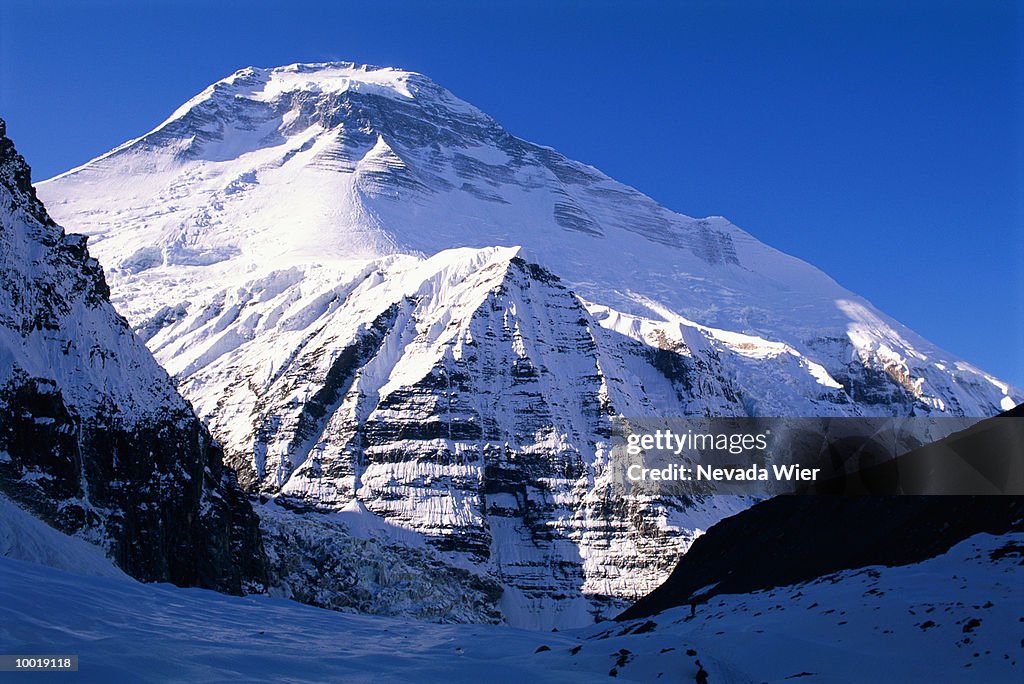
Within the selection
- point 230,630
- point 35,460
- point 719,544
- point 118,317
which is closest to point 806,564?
point 719,544

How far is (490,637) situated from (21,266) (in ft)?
279

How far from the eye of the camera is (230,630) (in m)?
29.7

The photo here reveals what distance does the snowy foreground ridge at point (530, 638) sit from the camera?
78.5 feet

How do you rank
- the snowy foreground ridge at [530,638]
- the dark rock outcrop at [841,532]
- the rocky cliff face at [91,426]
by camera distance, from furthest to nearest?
the rocky cliff face at [91,426] < the dark rock outcrop at [841,532] < the snowy foreground ridge at [530,638]

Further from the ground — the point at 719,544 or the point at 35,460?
the point at 35,460

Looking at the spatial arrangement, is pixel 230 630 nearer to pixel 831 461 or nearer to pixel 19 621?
pixel 19 621

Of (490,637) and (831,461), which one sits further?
(831,461)

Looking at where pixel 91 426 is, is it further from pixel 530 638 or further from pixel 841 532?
pixel 530 638

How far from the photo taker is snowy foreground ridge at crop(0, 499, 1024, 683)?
78.5 ft

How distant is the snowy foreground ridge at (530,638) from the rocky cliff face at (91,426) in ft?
205

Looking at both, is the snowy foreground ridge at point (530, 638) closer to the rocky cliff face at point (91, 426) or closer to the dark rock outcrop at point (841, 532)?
the dark rock outcrop at point (841, 532)

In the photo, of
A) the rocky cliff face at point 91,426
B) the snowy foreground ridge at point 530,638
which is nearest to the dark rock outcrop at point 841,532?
the snowy foreground ridge at point 530,638

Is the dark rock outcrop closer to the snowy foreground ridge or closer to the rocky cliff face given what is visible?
the snowy foreground ridge

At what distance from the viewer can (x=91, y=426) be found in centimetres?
10506
